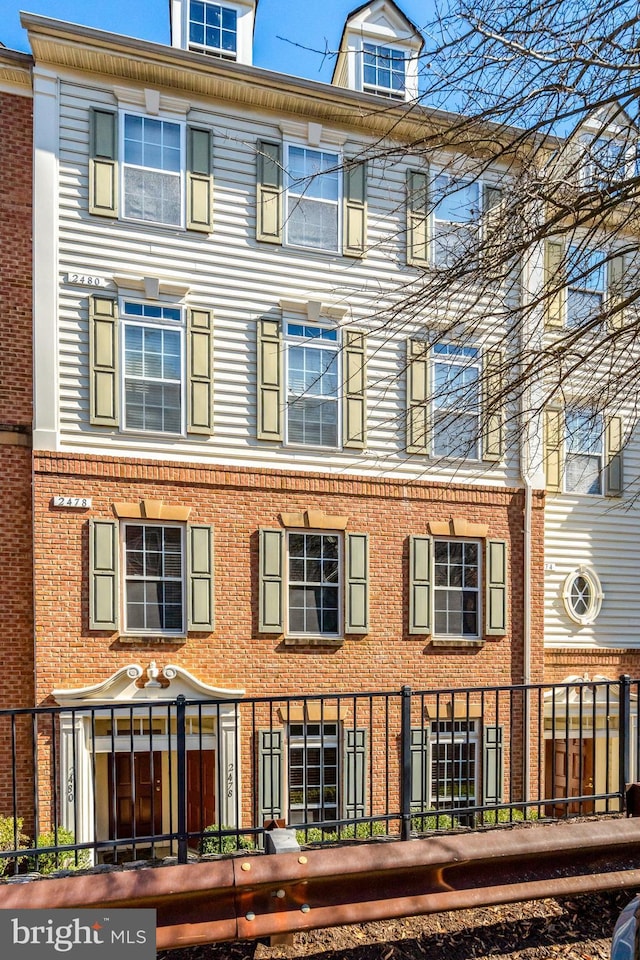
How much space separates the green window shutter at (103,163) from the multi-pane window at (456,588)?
7.77 metres

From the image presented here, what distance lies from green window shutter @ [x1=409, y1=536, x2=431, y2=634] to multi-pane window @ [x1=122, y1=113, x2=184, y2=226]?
6700 mm

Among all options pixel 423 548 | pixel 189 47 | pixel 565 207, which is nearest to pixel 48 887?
pixel 565 207

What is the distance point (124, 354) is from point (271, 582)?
169 inches

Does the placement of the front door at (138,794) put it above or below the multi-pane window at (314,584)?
below

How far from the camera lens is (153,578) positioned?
10.5 m

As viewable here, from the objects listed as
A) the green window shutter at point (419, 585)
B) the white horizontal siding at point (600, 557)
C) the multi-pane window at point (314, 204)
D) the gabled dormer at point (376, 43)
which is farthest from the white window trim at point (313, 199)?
the white horizontal siding at point (600, 557)

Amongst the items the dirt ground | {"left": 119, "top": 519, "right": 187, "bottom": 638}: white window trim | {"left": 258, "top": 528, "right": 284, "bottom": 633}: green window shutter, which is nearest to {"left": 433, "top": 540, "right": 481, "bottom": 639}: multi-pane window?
{"left": 258, "top": 528, "right": 284, "bottom": 633}: green window shutter

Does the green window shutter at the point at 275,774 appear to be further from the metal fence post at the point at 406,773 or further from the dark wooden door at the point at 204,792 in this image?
the metal fence post at the point at 406,773

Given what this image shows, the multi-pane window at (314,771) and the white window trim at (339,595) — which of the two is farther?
the white window trim at (339,595)

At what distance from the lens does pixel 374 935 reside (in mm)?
3674

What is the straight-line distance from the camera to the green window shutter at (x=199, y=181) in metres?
10.8

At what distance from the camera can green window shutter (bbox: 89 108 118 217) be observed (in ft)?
33.7

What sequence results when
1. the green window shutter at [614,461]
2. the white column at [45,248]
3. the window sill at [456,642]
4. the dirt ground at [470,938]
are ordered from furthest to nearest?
the green window shutter at [614,461] < the window sill at [456,642] < the white column at [45,248] < the dirt ground at [470,938]

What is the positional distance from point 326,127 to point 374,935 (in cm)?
1150
